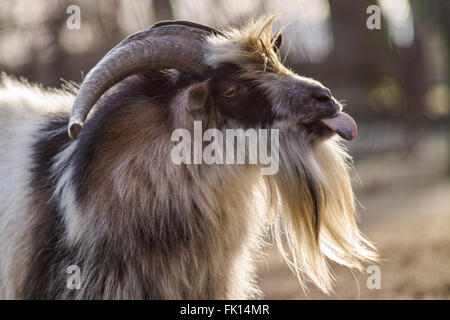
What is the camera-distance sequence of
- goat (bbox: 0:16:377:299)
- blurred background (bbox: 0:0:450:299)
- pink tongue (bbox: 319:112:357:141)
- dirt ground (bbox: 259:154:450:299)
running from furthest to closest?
blurred background (bbox: 0:0:450:299), dirt ground (bbox: 259:154:450:299), goat (bbox: 0:16:377:299), pink tongue (bbox: 319:112:357:141)

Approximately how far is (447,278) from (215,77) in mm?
3105

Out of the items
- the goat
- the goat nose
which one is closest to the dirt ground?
the goat

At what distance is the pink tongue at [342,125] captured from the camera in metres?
3.12

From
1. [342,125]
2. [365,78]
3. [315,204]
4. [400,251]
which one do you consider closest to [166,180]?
[315,204]

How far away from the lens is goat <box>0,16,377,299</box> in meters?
3.23

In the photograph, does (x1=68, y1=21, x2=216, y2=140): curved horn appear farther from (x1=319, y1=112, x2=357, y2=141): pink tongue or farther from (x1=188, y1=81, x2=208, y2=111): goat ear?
(x1=319, y1=112, x2=357, y2=141): pink tongue

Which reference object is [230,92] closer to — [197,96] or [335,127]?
[197,96]

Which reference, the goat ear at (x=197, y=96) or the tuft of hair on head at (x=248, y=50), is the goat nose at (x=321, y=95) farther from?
the goat ear at (x=197, y=96)

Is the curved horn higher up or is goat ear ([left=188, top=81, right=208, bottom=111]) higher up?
the curved horn

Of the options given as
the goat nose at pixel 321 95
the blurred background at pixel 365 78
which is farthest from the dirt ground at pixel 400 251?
the goat nose at pixel 321 95

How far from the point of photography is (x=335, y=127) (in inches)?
123

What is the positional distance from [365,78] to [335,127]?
10120 millimetres

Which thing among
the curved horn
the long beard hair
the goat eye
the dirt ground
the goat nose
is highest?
the curved horn
